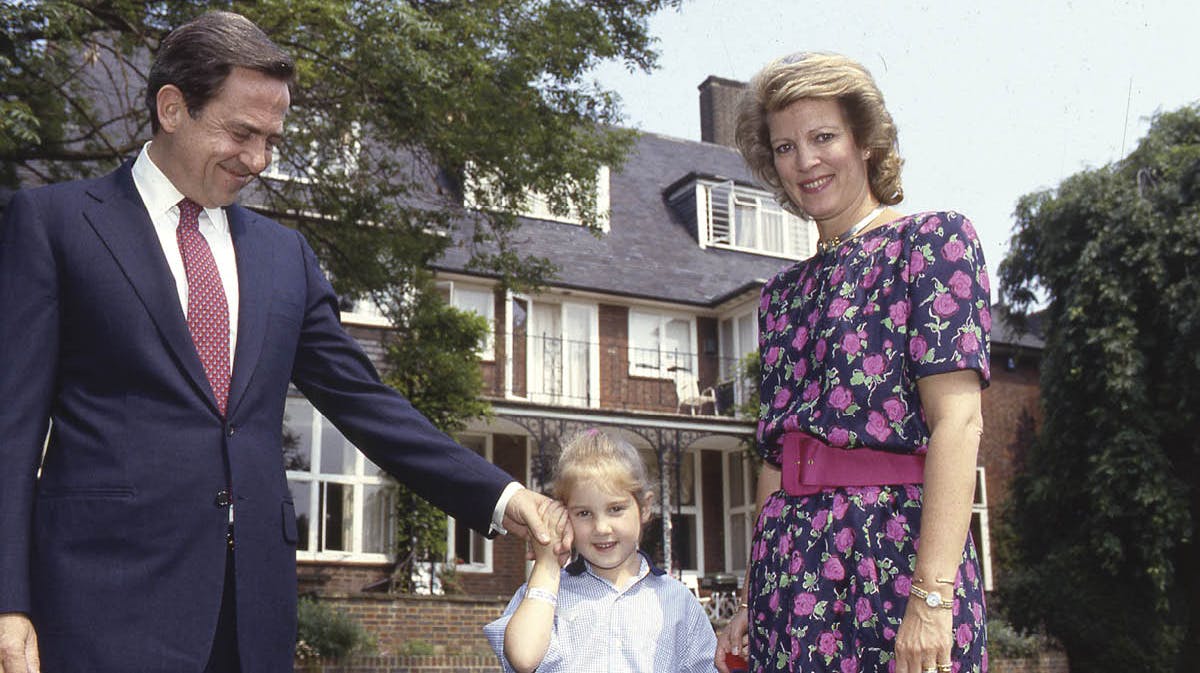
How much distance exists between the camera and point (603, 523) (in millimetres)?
3717

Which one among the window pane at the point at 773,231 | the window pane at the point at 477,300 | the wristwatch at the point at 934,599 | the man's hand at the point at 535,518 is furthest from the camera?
the window pane at the point at 773,231

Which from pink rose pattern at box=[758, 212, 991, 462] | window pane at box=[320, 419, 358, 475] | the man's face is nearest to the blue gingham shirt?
pink rose pattern at box=[758, 212, 991, 462]

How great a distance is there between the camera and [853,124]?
3016mm

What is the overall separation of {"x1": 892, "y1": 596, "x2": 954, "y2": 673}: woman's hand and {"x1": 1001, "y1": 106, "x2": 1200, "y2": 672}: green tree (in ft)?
57.6

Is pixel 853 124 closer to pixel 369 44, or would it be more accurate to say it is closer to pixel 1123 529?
pixel 369 44

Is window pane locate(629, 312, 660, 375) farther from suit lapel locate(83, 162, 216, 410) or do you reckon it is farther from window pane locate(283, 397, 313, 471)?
suit lapel locate(83, 162, 216, 410)

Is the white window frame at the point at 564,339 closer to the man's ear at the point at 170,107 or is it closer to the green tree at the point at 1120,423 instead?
the green tree at the point at 1120,423

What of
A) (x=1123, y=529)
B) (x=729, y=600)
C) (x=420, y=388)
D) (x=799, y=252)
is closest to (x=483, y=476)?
(x=420, y=388)

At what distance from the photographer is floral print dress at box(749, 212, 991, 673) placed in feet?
8.57

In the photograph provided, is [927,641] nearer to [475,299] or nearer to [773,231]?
[475,299]

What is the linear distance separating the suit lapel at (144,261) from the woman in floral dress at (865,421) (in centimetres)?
140

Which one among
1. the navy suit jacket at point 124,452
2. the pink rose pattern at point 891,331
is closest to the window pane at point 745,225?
the pink rose pattern at point 891,331

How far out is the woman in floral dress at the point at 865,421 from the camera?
257cm

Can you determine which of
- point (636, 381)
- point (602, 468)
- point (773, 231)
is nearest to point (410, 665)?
point (602, 468)
